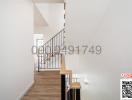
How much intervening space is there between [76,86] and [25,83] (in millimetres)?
2550

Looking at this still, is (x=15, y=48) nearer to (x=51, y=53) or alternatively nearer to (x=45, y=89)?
(x=45, y=89)

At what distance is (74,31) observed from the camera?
3.56 m

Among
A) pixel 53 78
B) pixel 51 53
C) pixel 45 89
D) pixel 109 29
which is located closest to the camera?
pixel 109 29

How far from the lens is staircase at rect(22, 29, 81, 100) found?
3.01 meters

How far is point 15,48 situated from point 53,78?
287cm

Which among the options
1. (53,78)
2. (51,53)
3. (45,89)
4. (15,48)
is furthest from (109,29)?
(51,53)

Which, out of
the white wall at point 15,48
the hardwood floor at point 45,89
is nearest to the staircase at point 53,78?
the hardwood floor at point 45,89

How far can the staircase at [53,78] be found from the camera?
3013 millimetres

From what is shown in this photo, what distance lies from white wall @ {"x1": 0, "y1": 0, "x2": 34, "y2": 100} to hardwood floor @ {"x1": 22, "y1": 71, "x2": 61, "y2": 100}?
24 cm

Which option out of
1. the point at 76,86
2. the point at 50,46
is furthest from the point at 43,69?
the point at 76,86

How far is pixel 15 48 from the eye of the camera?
3918mm

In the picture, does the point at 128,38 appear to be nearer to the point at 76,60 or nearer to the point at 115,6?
the point at 115,6

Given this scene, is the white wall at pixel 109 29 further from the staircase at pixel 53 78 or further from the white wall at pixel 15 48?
the white wall at pixel 15 48

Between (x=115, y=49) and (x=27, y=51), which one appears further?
(x=27, y=51)
